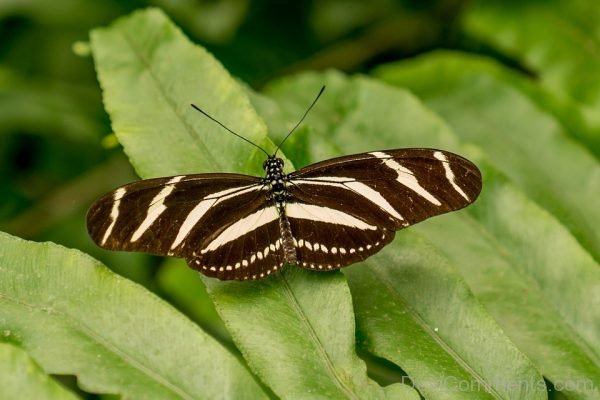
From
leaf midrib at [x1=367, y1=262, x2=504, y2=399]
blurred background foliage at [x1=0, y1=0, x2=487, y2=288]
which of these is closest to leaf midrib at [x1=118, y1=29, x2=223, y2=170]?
leaf midrib at [x1=367, y1=262, x2=504, y2=399]

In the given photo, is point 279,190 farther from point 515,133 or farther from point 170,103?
point 515,133

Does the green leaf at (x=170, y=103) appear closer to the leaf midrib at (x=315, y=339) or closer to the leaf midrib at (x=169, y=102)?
the leaf midrib at (x=169, y=102)

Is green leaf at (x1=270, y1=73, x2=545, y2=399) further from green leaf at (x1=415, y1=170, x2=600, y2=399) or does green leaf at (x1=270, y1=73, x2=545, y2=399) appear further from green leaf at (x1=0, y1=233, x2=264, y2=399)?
green leaf at (x1=0, y1=233, x2=264, y2=399)

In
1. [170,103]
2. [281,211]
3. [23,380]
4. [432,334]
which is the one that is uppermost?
[170,103]

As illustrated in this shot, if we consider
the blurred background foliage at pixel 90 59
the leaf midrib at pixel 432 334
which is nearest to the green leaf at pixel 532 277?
the leaf midrib at pixel 432 334

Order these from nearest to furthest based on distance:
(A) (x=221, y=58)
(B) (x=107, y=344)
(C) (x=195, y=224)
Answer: (B) (x=107, y=344)
(C) (x=195, y=224)
(A) (x=221, y=58)

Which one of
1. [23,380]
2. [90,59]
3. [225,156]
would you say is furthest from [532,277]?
[90,59]

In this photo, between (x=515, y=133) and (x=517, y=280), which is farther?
(x=515, y=133)
